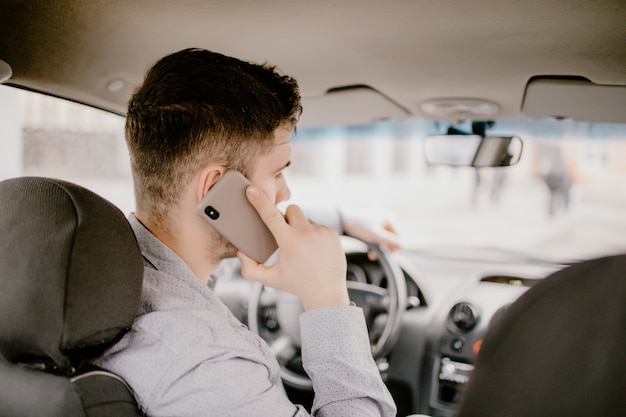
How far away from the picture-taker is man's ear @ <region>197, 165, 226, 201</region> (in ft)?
5.22

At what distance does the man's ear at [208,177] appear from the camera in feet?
5.22

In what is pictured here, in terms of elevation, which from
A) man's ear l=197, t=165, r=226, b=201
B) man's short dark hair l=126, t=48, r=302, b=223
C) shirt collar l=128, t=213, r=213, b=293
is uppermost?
man's short dark hair l=126, t=48, r=302, b=223

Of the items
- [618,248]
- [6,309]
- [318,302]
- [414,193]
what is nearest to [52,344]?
[6,309]

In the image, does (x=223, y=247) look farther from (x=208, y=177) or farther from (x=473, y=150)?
(x=473, y=150)

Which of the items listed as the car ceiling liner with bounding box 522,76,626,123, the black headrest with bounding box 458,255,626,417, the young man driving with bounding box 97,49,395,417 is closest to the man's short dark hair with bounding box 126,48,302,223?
the young man driving with bounding box 97,49,395,417

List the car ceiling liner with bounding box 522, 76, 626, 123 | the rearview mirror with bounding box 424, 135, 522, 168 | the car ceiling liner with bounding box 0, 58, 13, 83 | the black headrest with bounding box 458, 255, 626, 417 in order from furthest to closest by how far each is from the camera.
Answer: the rearview mirror with bounding box 424, 135, 522, 168, the car ceiling liner with bounding box 522, 76, 626, 123, the car ceiling liner with bounding box 0, 58, 13, 83, the black headrest with bounding box 458, 255, 626, 417

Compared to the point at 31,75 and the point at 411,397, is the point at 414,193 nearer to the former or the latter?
the point at 411,397

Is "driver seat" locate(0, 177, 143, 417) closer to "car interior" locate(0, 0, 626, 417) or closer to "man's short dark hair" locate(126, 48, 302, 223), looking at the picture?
"car interior" locate(0, 0, 626, 417)

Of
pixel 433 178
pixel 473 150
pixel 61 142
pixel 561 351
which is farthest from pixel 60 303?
pixel 433 178

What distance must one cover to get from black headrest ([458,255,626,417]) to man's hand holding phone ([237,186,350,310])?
473 millimetres

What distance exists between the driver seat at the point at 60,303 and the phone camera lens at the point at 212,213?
0.27 metres

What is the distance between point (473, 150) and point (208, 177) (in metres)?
1.59

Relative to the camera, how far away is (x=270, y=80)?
5.73 ft

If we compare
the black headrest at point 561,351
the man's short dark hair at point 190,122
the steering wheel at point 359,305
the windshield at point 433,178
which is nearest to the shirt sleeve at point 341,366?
the black headrest at point 561,351
